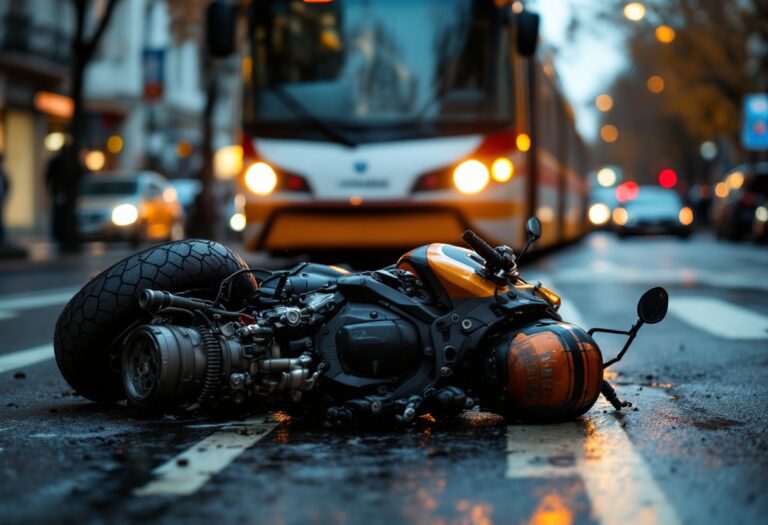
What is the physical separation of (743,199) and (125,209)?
15262 millimetres

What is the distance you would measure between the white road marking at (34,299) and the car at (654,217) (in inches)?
1042

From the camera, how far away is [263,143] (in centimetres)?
1496

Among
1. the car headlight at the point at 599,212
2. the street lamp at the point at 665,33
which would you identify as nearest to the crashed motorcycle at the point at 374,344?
the street lamp at the point at 665,33

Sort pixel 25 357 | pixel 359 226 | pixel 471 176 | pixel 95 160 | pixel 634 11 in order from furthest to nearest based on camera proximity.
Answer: pixel 95 160
pixel 634 11
pixel 359 226
pixel 471 176
pixel 25 357

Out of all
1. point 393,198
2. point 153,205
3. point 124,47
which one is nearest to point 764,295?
point 393,198

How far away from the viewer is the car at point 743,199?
35062 mm

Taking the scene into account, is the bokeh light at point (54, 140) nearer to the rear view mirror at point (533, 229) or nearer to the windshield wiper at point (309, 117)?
the windshield wiper at point (309, 117)

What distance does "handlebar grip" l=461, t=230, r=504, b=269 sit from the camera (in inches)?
226

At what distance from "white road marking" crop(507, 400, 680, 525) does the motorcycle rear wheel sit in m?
1.55

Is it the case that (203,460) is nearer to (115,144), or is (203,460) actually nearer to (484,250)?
(484,250)

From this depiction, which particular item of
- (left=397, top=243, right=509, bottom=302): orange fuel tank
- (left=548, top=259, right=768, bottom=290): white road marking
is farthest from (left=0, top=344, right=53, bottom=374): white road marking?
(left=548, top=259, right=768, bottom=290): white road marking

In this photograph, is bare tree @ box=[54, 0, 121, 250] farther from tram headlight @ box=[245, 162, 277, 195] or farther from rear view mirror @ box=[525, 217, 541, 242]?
rear view mirror @ box=[525, 217, 541, 242]

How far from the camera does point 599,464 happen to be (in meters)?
4.83

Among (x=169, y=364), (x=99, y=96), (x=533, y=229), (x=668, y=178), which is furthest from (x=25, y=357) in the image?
(x=668, y=178)
